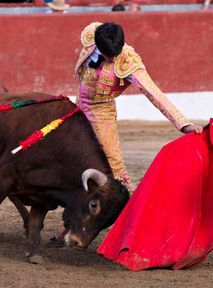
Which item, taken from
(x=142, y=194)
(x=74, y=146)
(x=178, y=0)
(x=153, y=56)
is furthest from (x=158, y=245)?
(x=178, y=0)

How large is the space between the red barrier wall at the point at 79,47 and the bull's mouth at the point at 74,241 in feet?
→ 18.2

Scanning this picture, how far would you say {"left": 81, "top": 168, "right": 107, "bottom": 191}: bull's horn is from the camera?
5.74 metres

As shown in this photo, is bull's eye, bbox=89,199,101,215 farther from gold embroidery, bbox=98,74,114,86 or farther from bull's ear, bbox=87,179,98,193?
gold embroidery, bbox=98,74,114,86

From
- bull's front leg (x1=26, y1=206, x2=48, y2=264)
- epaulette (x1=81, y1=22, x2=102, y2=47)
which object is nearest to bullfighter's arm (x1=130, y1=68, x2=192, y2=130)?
epaulette (x1=81, y1=22, x2=102, y2=47)

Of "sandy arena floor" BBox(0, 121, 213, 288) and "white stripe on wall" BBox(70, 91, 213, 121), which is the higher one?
"sandy arena floor" BBox(0, 121, 213, 288)

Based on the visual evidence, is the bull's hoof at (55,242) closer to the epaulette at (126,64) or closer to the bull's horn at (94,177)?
the bull's horn at (94,177)

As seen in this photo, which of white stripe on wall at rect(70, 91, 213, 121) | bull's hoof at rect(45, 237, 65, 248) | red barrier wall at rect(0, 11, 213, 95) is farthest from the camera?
white stripe on wall at rect(70, 91, 213, 121)

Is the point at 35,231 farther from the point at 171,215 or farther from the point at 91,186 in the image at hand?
the point at 171,215

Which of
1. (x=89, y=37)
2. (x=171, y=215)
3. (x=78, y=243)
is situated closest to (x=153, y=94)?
(x=89, y=37)

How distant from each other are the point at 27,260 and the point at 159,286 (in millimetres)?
1020

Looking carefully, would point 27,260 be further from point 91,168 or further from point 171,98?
point 171,98

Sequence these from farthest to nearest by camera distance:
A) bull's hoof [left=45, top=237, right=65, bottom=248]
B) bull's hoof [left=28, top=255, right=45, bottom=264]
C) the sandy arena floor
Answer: bull's hoof [left=45, top=237, right=65, bottom=248] → bull's hoof [left=28, top=255, right=45, bottom=264] → the sandy arena floor

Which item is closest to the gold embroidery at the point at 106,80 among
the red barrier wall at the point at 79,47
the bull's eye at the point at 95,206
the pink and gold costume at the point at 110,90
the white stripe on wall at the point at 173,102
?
the pink and gold costume at the point at 110,90

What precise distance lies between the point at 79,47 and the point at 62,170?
5.69 m
